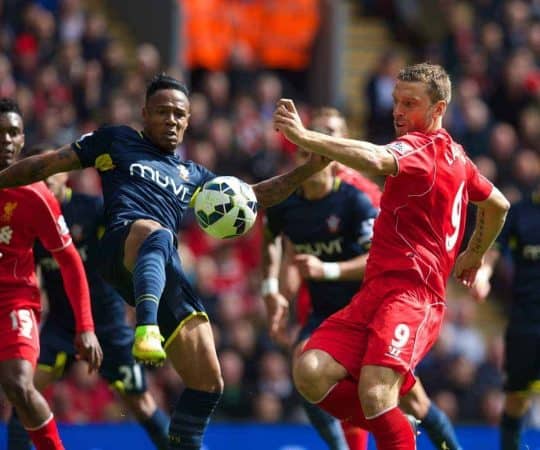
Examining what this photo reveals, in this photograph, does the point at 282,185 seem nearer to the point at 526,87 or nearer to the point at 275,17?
the point at 526,87

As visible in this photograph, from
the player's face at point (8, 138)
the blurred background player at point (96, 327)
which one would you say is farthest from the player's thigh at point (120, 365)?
the player's face at point (8, 138)

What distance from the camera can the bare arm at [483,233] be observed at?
8.16 meters

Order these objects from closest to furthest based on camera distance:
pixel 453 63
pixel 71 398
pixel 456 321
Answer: pixel 71 398 → pixel 456 321 → pixel 453 63

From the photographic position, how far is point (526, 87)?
1731cm

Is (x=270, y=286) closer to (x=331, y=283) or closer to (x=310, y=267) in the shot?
(x=331, y=283)

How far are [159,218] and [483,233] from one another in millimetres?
1966

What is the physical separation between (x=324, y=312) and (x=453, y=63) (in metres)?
9.44

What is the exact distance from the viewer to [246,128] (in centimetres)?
1664

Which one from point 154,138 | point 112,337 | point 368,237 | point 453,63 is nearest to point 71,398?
point 112,337

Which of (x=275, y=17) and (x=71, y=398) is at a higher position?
(x=275, y=17)

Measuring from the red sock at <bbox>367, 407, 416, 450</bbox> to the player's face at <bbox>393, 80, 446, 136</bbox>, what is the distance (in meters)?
1.59

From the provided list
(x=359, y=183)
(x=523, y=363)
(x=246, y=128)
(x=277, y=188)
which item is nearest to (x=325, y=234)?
(x=359, y=183)

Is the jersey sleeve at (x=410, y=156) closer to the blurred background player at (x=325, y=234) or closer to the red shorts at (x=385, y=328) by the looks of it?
the red shorts at (x=385, y=328)

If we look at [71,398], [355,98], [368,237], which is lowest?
[71,398]
